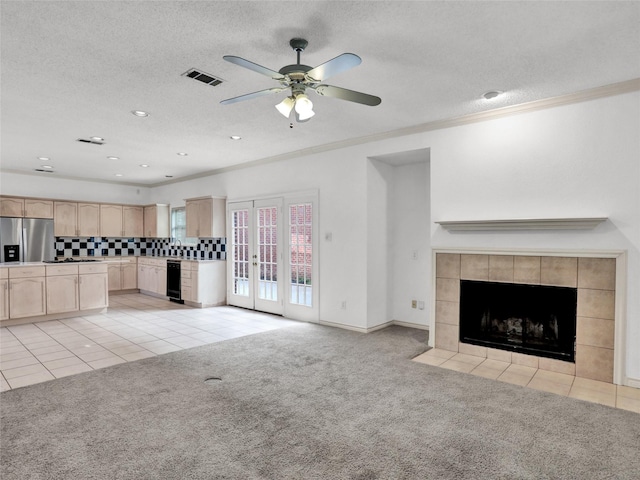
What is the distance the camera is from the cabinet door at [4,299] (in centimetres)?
537

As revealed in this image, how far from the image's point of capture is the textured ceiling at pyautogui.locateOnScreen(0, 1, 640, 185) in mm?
2227

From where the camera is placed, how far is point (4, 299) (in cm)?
539

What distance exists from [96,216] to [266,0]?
7823mm

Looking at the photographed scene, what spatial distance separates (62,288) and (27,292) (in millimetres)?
444

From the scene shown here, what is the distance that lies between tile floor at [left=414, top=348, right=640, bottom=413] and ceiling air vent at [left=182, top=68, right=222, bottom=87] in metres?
3.29

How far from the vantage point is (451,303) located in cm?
422

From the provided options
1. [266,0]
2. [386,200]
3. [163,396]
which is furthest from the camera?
[386,200]

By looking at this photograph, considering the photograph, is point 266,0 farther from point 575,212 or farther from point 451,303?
point 451,303

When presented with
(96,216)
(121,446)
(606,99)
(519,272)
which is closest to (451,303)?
(519,272)

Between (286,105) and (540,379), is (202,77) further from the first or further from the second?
(540,379)

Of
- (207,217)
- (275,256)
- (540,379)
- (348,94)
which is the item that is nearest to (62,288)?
(207,217)

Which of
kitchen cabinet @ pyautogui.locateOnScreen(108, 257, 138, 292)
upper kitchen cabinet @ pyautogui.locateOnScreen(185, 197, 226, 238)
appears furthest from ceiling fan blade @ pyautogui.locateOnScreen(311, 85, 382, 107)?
kitchen cabinet @ pyautogui.locateOnScreen(108, 257, 138, 292)

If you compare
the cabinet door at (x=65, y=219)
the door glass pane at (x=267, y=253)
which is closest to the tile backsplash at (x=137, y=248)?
the cabinet door at (x=65, y=219)

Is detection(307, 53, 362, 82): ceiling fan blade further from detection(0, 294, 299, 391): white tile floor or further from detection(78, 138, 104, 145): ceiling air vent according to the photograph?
detection(78, 138, 104, 145): ceiling air vent
